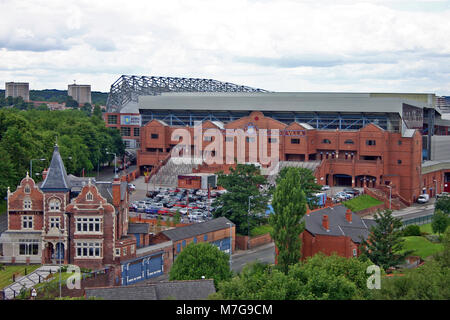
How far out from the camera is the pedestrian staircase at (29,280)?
166 feet

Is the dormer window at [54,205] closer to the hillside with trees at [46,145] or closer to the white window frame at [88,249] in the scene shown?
the white window frame at [88,249]

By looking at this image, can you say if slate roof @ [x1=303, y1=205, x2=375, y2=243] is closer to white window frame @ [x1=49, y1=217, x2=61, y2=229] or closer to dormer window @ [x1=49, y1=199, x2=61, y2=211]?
white window frame @ [x1=49, y1=217, x2=61, y2=229]

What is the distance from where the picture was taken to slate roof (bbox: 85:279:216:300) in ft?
133

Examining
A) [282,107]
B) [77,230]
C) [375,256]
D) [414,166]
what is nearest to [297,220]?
[375,256]

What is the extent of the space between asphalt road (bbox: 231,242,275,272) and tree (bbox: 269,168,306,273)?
30.4 ft

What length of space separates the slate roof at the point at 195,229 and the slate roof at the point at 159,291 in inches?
901

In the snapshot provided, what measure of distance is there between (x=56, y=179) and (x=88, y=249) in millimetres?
7446

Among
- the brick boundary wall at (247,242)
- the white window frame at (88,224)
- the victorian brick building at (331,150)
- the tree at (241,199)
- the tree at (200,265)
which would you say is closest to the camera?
the tree at (200,265)

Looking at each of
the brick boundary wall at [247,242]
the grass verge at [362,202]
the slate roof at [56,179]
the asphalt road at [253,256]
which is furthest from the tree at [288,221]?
the grass verge at [362,202]

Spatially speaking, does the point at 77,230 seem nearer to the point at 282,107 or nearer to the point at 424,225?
the point at 424,225

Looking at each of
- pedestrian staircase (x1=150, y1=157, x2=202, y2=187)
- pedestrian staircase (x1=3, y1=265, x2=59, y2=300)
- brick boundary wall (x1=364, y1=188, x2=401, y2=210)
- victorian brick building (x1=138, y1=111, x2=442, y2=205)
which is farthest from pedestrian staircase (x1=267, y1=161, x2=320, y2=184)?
pedestrian staircase (x1=3, y1=265, x2=59, y2=300)

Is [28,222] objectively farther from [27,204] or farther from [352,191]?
[352,191]

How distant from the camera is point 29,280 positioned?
54.8 m

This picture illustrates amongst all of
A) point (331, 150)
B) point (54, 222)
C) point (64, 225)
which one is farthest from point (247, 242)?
point (331, 150)
